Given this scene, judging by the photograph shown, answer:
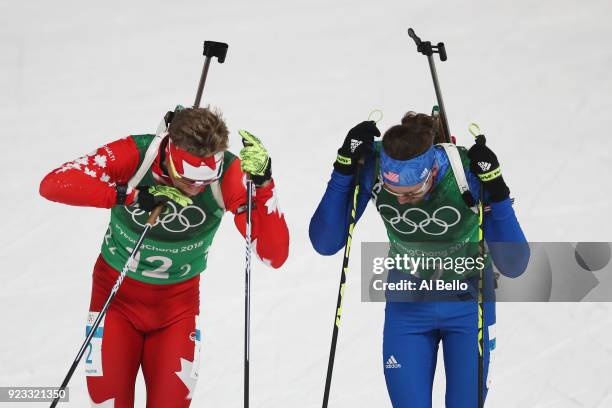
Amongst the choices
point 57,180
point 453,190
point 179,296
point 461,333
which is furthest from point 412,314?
point 57,180

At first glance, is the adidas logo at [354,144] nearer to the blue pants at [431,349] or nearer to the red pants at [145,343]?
the blue pants at [431,349]

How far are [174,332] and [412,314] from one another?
3.06ft

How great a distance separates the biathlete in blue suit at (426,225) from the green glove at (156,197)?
547 millimetres

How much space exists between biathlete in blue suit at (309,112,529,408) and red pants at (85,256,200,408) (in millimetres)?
618

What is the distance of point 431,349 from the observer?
13.9ft

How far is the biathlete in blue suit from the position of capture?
401 centimetres

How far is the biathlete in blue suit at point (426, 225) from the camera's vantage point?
4.01 m

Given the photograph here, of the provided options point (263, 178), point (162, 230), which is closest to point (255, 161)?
point (263, 178)

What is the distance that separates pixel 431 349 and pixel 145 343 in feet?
3.70

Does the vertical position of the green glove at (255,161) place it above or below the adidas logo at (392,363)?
above

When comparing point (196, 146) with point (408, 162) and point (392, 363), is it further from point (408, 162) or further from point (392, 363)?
point (392, 363)

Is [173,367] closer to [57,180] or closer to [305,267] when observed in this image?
[57,180]

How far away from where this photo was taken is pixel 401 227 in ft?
13.8

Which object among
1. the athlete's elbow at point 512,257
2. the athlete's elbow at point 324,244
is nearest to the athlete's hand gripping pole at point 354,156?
the athlete's elbow at point 324,244
